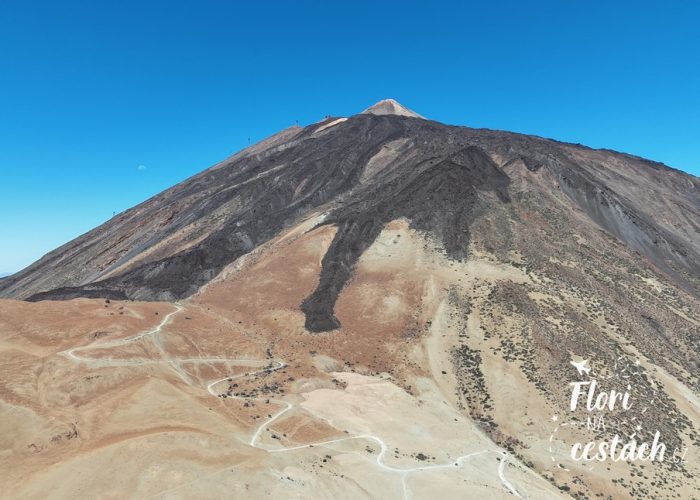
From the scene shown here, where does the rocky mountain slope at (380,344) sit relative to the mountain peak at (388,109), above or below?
below

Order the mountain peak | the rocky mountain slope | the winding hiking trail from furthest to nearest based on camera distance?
the mountain peak < the winding hiking trail < the rocky mountain slope

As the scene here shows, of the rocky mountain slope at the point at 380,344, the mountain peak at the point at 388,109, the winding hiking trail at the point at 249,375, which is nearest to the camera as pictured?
the rocky mountain slope at the point at 380,344

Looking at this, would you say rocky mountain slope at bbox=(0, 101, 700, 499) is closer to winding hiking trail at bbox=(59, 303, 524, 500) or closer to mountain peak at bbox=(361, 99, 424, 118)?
winding hiking trail at bbox=(59, 303, 524, 500)

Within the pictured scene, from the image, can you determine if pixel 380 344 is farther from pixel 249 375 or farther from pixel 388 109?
pixel 388 109

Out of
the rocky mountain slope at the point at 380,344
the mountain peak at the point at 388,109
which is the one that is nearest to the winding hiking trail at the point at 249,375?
the rocky mountain slope at the point at 380,344

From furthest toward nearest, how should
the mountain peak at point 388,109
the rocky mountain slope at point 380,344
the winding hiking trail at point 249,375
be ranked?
the mountain peak at point 388,109 < the winding hiking trail at point 249,375 < the rocky mountain slope at point 380,344

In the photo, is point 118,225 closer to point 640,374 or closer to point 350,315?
point 350,315

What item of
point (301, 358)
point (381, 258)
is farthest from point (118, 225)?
point (301, 358)

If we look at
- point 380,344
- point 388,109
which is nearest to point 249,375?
point 380,344

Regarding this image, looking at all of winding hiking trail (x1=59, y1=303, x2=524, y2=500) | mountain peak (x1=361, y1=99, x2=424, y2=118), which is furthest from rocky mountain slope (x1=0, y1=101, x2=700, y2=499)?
mountain peak (x1=361, y1=99, x2=424, y2=118)

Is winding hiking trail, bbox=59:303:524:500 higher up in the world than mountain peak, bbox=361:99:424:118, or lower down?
lower down

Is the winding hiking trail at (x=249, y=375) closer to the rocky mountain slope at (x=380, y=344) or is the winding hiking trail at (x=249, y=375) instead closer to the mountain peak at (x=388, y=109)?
the rocky mountain slope at (x=380, y=344)
